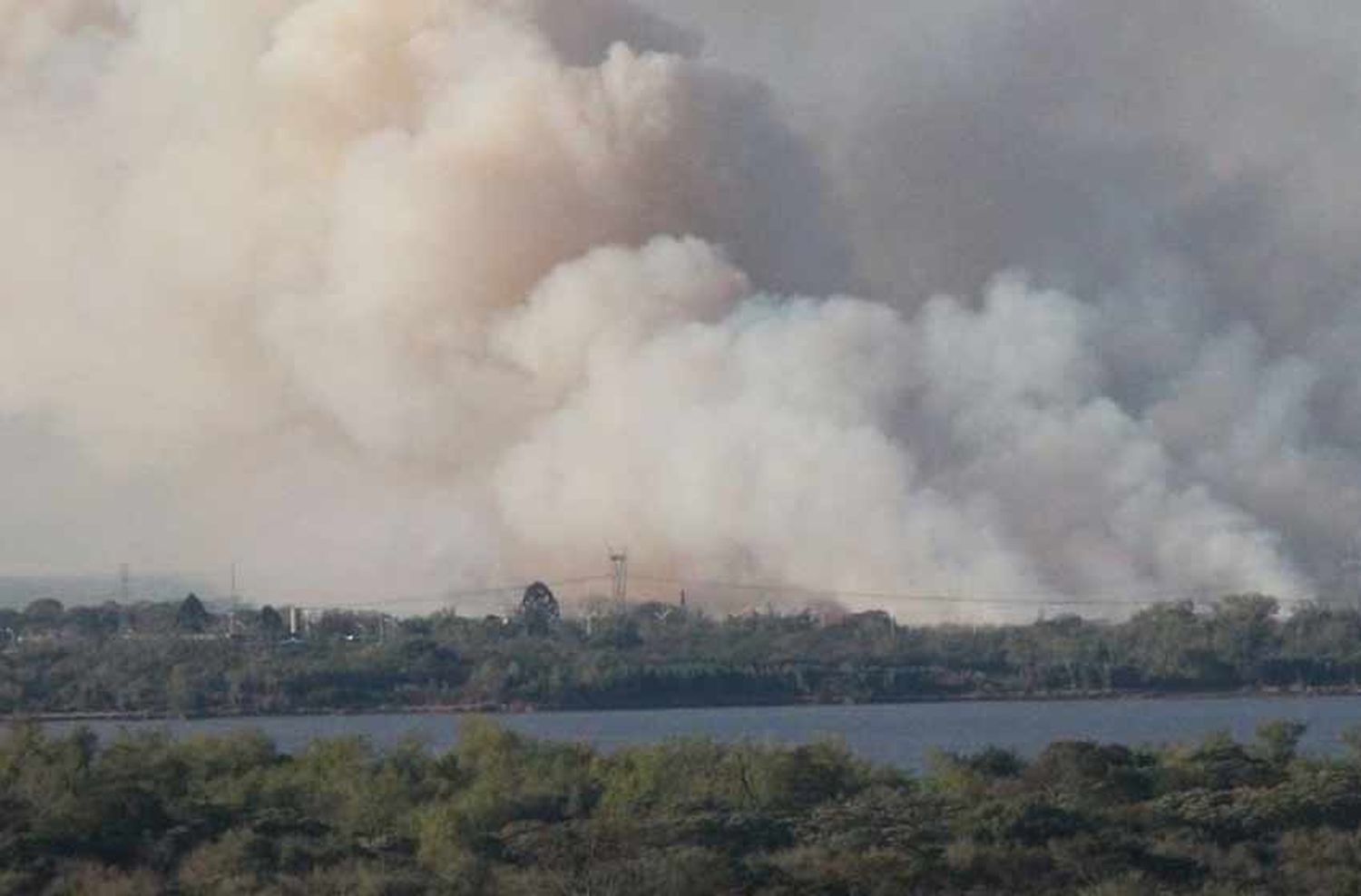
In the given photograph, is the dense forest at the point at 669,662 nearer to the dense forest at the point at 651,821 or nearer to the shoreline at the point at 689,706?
the shoreline at the point at 689,706

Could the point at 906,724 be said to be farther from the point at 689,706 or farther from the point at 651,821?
the point at 651,821

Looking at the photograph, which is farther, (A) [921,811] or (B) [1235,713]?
(B) [1235,713]

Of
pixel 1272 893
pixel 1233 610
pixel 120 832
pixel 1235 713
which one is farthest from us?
pixel 1233 610

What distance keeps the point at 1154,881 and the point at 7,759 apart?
13.9 metres

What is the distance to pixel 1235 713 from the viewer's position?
271 ft

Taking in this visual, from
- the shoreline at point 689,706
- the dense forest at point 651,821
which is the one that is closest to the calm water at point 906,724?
the shoreline at point 689,706

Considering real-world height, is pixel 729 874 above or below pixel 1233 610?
below

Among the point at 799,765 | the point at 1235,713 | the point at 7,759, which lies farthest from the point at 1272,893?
the point at 1235,713

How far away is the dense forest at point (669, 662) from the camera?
8706cm

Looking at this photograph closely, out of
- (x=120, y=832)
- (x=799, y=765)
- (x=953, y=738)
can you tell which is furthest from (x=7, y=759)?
(x=953, y=738)

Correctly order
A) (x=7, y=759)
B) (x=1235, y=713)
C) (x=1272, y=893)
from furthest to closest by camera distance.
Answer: (x=1235, y=713) < (x=7, y=759) < (x=1272, y=893)

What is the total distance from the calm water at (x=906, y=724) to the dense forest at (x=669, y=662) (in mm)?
1108

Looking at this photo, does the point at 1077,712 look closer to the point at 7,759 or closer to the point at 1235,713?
the point at 1235,713

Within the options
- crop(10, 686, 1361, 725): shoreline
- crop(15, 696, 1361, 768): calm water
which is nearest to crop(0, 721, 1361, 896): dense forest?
crop(15, 696, 1361, 768): calm water
